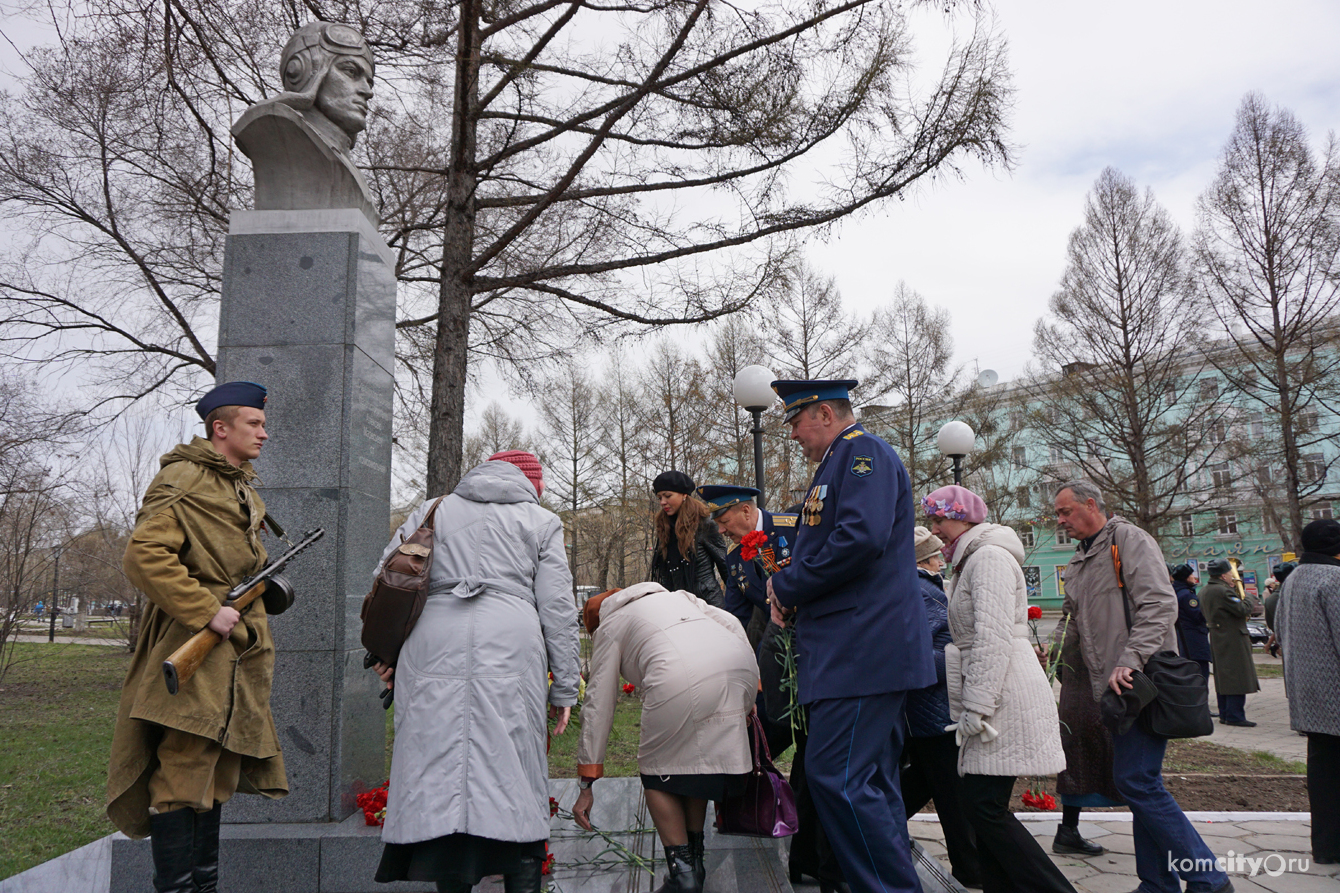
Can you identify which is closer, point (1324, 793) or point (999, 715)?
point (999, 715)

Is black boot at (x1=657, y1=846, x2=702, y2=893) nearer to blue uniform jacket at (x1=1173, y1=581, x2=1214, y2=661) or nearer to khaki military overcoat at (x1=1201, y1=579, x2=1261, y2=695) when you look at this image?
→ blue uniform jacket at (x1=1173, y1=581, x2=1214, y2=661)

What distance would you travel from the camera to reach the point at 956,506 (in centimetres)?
387

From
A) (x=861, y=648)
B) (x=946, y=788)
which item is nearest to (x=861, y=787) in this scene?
(x=861, y=648)

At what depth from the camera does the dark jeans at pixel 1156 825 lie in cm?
374

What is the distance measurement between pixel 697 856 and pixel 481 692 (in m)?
1.43

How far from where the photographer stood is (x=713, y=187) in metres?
8.09

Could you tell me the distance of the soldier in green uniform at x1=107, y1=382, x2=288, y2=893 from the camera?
281 cm

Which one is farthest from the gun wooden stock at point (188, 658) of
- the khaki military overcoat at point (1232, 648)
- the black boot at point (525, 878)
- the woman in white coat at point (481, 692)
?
the khaki military overcoat at point (1232, 648)

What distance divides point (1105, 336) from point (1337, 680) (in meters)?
18.9

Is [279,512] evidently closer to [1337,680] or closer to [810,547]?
[810,547]

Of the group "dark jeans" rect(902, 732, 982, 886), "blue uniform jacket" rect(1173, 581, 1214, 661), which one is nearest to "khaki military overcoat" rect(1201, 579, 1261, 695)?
"blue uniform jacket" rect(1173, 581, 1214, 661)

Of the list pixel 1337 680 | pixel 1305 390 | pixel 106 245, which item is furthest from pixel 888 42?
pixel 1305 390

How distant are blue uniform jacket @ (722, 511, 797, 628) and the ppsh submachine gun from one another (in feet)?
7.03

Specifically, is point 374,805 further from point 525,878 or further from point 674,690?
point 674,690
